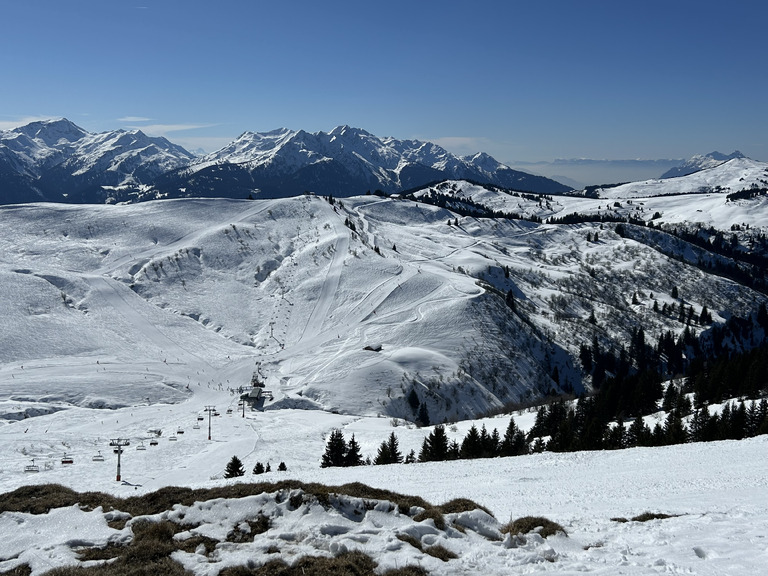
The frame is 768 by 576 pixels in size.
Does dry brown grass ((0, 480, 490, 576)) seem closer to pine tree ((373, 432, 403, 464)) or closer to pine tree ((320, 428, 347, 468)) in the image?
pine tree ((373, 432, 403, 464))

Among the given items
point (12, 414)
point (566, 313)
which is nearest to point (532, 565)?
point (12, 414)

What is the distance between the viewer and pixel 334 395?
93.6m

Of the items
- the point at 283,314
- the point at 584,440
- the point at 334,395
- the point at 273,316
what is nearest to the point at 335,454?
the point at 584,440

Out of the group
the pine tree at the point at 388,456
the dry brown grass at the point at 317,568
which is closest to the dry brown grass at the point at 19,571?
the dry brown grass at the point at 317,568

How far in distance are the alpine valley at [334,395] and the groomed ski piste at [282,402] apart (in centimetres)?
22

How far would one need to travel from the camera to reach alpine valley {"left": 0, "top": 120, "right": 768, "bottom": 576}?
15523 mm

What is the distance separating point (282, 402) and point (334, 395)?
10366 millimetres

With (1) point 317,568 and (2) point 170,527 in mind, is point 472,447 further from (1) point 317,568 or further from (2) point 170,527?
(1) point 317,568

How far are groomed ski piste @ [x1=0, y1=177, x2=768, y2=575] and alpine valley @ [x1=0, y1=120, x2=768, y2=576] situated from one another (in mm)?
218

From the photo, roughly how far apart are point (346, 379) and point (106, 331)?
5754 centimetres

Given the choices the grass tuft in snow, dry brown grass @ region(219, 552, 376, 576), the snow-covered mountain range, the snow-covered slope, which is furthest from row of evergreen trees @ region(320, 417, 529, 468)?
the snow-covered mountain range

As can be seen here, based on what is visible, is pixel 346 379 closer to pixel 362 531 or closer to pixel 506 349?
pixel 506 349

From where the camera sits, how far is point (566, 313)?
175 m

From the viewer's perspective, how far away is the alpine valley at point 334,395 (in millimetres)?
15523
